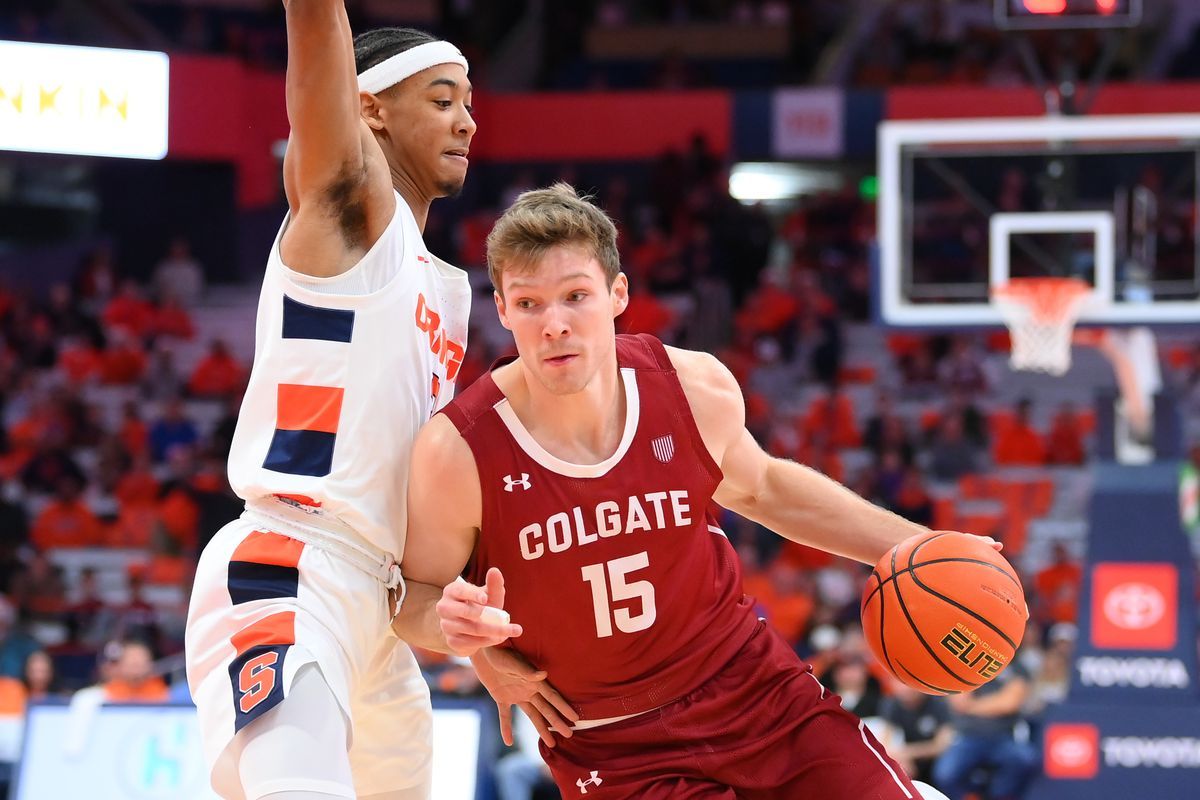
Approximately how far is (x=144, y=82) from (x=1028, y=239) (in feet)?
23.6

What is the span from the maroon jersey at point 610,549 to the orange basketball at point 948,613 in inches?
15.7

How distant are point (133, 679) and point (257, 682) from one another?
686 centimetres

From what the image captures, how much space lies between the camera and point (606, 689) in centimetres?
346

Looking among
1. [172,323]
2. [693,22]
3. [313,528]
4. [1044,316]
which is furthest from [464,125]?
[693,22]

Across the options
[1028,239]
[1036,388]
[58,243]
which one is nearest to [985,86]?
[1036,388]

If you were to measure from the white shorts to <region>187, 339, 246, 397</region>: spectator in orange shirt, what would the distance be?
12804mm

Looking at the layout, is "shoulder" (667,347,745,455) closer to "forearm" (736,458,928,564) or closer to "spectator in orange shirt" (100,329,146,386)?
"forearm" (736,458,928,564)

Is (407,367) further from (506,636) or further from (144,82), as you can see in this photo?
(144,82)

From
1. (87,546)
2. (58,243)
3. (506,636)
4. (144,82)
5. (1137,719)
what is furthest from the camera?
(58,243)

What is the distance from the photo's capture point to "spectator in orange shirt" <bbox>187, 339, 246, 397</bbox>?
52.3 ft

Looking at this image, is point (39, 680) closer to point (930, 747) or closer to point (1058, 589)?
point (930, 747)

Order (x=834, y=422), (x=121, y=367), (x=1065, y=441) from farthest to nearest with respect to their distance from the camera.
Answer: (x=121, y=367), (x=834, y=422), (x=1065, y=441)

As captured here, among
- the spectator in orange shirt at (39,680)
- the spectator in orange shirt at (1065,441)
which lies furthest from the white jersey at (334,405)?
the spectator in orange shirt at (1065,441)

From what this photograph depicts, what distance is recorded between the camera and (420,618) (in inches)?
135
